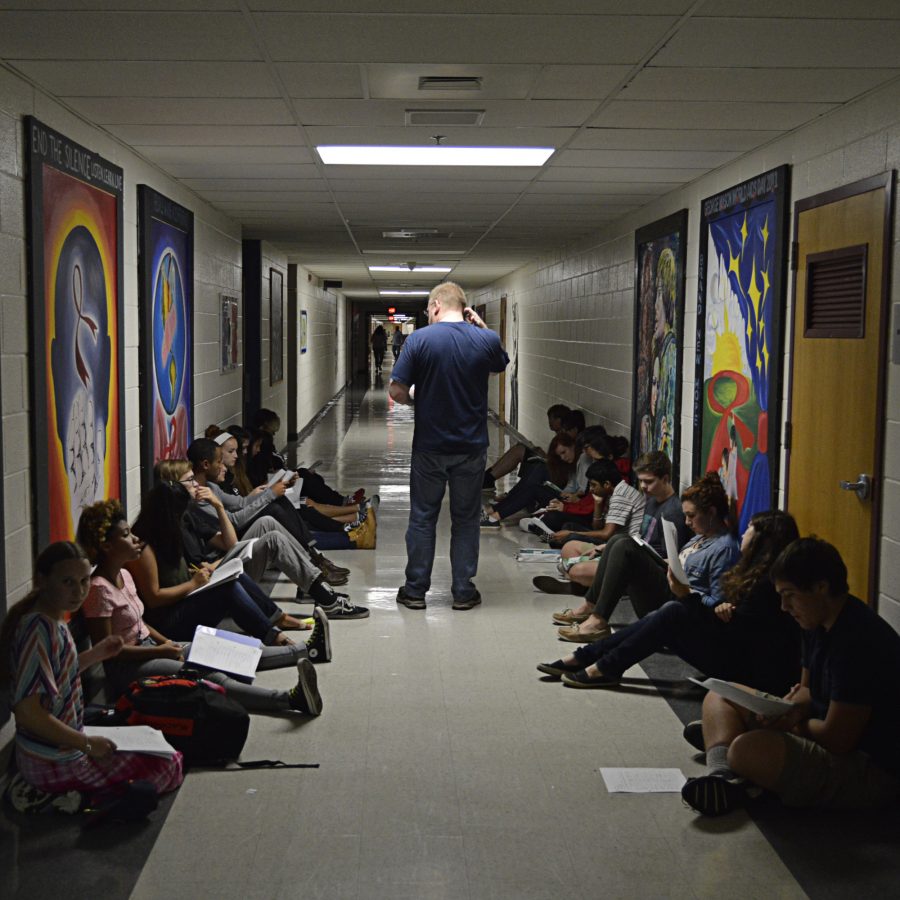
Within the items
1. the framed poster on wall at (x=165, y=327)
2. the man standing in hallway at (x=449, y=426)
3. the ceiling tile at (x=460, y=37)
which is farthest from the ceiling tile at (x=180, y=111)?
the man standing in hallway at (x=449, y=426)

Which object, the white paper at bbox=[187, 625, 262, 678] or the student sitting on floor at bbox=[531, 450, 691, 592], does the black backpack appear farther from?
the student sitting on floor at bbox=[531, 450, 691, 592]

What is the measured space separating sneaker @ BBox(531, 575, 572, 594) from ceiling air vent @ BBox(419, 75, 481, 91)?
10.3ft

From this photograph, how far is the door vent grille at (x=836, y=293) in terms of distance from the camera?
184 inches

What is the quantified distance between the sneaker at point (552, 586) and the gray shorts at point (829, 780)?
122 inches

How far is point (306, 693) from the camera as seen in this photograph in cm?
434

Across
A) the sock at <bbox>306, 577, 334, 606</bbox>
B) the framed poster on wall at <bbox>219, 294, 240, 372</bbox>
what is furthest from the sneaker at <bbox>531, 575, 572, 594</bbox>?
the framed poster on wall at <bbox>219, 294, 240, 372</bbox>

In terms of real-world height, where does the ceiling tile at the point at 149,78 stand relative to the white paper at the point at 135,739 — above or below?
above

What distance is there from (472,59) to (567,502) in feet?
15.6

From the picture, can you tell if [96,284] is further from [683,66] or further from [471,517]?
[683,66]

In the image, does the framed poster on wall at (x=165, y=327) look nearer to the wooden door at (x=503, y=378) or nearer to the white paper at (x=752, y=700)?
the white paper at (x=752, y=700)

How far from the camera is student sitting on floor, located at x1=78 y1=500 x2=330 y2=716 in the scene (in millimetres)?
4000

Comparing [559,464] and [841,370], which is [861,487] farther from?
[559,464]

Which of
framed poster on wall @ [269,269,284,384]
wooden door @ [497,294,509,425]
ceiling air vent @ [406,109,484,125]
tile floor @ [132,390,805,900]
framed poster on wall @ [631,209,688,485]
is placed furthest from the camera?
wooden door @ [497,294,509,425]

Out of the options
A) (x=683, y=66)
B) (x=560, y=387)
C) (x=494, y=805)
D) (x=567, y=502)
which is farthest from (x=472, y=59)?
(x=560, y=387)
